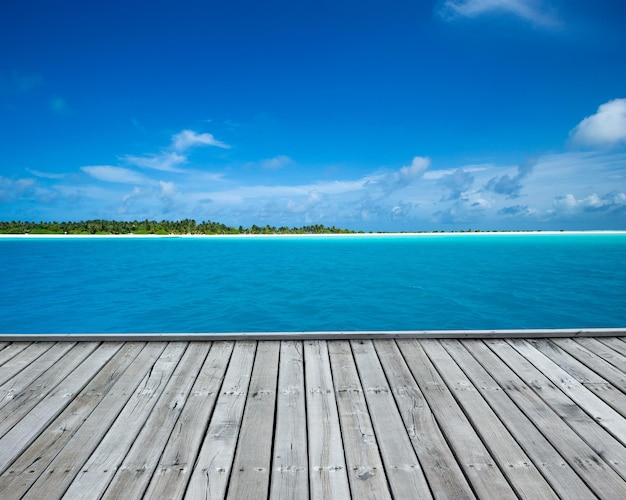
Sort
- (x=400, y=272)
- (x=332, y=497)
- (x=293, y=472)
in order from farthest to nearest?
(x=400, y=272) < (x=293, y=472) < (x=332, y=497)

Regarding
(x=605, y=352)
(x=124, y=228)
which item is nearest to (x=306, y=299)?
(x=605, y=352)

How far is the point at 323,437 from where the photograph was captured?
5.92ft

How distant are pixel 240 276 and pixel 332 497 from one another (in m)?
15.3

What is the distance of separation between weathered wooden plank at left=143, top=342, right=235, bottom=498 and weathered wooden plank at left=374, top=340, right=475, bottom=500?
99 cm

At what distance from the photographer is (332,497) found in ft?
4.77

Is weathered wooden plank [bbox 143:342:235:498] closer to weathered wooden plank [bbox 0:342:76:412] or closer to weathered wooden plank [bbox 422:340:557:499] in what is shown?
weathered wooden plank [bbox 0:342:76:412]

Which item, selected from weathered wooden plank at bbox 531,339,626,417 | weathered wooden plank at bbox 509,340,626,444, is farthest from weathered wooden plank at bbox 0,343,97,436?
weathered wooden plank at bbox 531,339,626,417

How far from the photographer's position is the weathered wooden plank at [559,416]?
167cm

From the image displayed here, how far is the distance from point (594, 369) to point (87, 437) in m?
3.04

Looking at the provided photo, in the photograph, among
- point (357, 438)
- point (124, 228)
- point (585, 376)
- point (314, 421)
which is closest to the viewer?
point (357, 438)

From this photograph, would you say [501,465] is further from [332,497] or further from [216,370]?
[216,370]

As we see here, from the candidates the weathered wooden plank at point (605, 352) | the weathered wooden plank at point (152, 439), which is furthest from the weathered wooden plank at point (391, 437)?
the weathered wooden plank at point (605, 352)

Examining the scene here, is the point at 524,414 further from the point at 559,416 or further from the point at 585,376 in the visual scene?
the point at 585,376

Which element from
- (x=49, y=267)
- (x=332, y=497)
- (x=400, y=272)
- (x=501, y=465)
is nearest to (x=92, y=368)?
(x=332, y=497)
